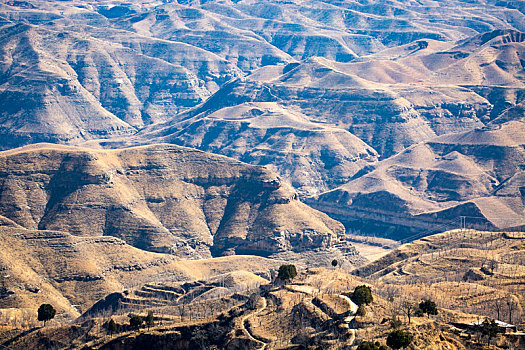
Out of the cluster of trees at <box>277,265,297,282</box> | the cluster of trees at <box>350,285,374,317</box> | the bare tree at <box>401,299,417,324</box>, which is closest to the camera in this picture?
the bare tree at <box>401,299,417,324</box>

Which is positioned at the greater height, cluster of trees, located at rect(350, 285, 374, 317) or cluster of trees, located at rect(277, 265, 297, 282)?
cluster of trees, located at rect(350, 285, 374, 317)

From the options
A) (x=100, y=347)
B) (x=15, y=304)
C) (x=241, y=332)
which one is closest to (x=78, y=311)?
(x=15, y=304)

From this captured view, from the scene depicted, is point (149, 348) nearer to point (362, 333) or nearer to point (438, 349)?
point (362, 333)

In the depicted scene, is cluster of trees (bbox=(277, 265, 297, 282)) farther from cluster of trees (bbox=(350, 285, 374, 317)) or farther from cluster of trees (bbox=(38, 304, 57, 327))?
cluster of trees (bbox=(38, 304, 57, 327))

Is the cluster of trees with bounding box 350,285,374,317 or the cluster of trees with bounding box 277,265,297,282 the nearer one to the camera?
the cluster of trees with bounding box 350,285,374,317

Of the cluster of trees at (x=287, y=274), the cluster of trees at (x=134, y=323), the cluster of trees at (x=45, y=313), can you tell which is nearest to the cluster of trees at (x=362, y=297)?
the cluster of trees at (x=287, y=274)

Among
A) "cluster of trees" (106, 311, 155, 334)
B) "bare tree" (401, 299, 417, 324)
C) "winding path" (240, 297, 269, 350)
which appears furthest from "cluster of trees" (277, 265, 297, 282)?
"cluster of trees" (106, 311, 155, 334)

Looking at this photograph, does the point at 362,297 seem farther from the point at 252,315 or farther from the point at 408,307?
the point at 252,315

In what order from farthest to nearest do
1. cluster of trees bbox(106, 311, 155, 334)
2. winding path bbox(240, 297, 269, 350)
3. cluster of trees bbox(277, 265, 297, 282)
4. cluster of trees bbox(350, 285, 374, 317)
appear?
cluster of trees bbox(277, 265, 297, 282) < cluster of trees bbox(106, 311, 155, 334) < cluster of trees bbox(350, 285, 374, 317) < winding path bbox(240, 297, 269, 350)

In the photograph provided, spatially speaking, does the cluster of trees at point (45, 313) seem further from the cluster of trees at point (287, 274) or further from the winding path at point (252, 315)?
the winding path at point (252, 315)

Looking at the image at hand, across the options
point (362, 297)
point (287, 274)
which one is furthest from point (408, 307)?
point (287, 274)

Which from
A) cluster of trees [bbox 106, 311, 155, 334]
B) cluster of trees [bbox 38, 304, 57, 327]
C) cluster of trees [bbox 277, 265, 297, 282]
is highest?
cluster of trees [bbox 277, 265, 297, 282]
